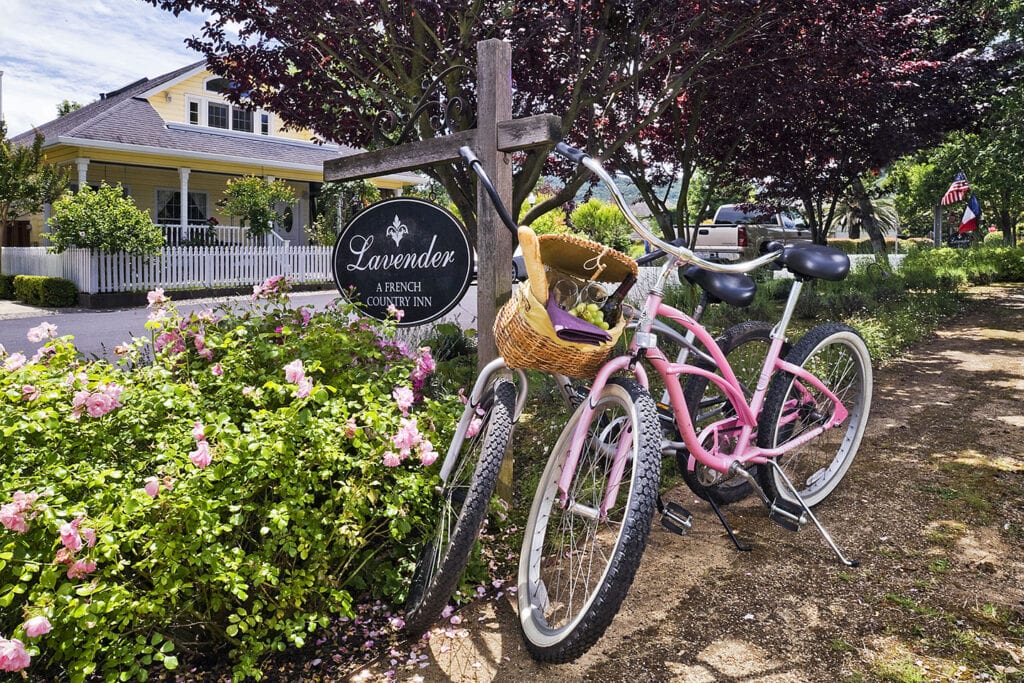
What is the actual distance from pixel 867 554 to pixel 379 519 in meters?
2.05

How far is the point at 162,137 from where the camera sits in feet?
68.2

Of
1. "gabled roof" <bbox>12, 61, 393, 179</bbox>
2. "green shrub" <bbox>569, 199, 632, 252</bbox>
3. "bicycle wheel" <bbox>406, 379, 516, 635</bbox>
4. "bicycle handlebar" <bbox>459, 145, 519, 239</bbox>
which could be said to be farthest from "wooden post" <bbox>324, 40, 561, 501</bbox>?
"green shrub" <bbox>569, 199, 632, 252</bbox>

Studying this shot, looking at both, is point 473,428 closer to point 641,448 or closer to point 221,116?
point 641,448

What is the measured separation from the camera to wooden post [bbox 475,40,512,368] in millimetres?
3342

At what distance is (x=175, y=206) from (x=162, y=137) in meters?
2.65

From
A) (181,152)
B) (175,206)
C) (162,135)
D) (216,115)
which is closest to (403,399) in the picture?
(181,152)

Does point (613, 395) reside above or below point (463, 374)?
above

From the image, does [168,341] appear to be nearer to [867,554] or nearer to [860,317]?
[867,554]

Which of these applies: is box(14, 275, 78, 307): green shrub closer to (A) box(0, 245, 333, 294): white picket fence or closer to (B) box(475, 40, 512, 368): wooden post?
(A) box(0, 245, 333, 294): white picket fence

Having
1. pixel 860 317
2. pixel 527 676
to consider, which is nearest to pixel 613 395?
pixel 527 676

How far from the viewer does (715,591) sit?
2875mm

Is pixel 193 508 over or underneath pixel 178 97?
underneath

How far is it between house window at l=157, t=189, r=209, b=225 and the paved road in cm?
710

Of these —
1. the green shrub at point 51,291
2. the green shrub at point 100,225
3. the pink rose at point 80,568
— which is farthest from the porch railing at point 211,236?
the pink rose at point 80,568
